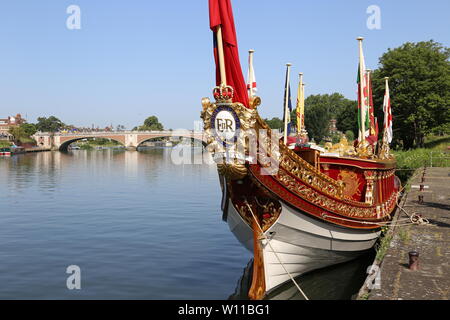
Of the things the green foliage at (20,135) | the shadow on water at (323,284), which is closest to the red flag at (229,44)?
the shadow on water at (323,284)

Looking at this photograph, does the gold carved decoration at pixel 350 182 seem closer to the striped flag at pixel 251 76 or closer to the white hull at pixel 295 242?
the white hull at pixel 295 242

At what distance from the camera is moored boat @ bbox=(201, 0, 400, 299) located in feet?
33.9

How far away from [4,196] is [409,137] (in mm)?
51608

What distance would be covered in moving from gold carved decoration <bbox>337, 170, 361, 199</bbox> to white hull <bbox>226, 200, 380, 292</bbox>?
52.6 inches

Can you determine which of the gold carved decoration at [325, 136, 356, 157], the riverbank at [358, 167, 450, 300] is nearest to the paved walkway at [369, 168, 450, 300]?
the riverbank at [358, 167, 450, 300]

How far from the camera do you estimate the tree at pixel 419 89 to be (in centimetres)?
5528

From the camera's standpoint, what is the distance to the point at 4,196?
111 feet

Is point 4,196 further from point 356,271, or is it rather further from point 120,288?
point 356,271

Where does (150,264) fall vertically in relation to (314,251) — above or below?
below

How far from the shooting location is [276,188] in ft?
37.3

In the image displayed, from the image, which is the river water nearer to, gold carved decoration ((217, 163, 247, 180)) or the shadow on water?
the shadow on water

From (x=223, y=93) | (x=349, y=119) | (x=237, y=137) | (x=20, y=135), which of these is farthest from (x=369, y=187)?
(x=20, y=135)
